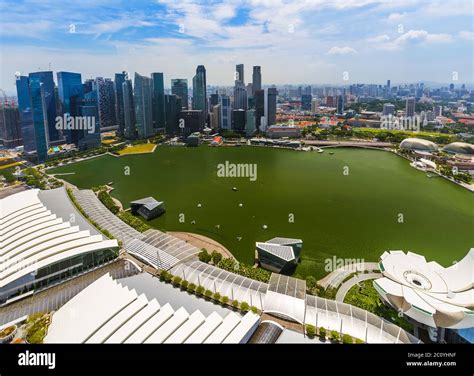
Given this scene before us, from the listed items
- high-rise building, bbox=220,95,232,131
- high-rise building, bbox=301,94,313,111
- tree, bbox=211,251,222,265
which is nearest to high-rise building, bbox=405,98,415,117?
high-rise building, bbox=301,94,313,111

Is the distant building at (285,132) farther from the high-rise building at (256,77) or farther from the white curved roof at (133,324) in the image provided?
the white curved roof at (133,324)

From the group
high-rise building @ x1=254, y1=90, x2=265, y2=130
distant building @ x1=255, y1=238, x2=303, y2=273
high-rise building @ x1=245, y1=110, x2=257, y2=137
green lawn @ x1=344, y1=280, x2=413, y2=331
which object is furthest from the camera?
high-rise building @ x1=254, y1=90, x2=265, y2=130

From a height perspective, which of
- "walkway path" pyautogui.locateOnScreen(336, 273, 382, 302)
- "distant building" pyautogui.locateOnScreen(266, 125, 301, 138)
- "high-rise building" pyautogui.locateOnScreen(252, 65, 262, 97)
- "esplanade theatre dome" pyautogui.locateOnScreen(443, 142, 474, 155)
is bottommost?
"walkway path" pyautogui.locateOnScreen(336, 273, 382, 302)

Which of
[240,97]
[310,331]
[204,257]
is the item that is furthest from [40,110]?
[310,331]

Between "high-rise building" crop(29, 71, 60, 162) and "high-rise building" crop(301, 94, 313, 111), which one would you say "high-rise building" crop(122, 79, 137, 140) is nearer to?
"high-rise building" crop(29, 71, 60, 162)

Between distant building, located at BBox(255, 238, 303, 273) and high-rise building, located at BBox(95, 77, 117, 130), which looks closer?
distant building, located at BBox(255, 238, 303, 273)
